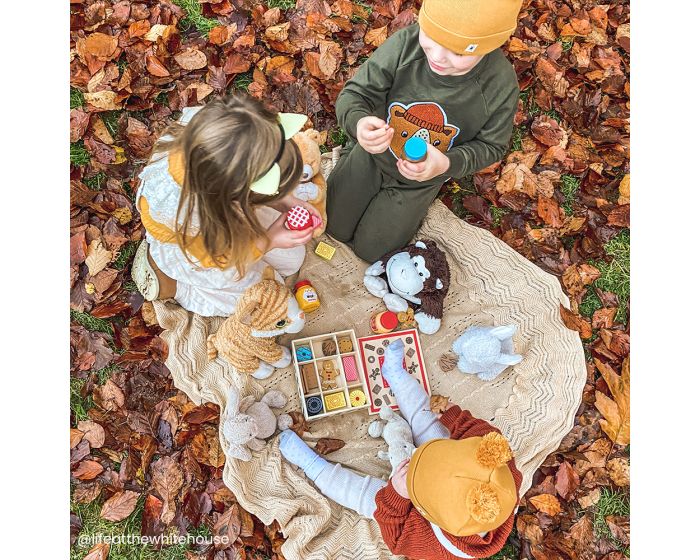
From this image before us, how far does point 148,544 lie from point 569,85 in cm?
239

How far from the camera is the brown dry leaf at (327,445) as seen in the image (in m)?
1.96

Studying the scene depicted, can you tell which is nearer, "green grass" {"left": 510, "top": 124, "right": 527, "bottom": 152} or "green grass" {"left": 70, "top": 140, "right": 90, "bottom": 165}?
"green grass" {"left": 70, "top": 140, "right": 90, "bottom": 165}

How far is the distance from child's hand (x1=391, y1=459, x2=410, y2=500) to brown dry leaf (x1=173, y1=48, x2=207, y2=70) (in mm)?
1681

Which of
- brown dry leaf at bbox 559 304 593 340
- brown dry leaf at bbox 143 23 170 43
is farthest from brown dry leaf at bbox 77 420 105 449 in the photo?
brown dry leaf at bbox 559 304 593 340

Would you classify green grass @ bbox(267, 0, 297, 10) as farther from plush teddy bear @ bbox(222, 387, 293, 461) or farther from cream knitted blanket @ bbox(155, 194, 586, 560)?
plush teddy bear @ bbox(222, 387, 293, 461)

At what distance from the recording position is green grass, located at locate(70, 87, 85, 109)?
6.96 ft

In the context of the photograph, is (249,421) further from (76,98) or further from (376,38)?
(376,38)

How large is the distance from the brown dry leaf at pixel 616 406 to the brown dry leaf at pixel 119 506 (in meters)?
1.71

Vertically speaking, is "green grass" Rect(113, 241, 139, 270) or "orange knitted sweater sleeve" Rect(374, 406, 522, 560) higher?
"green grass" Rect(113, 241, 139, 270)

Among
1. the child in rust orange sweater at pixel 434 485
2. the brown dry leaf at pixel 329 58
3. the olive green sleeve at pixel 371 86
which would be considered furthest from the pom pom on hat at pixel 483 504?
the brown dry leaf at pixel 329 58

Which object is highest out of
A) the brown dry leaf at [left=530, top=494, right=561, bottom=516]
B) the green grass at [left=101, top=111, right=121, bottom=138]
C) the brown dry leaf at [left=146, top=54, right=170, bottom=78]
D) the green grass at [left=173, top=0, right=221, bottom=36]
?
the green grass at [left=173, top=0, right=221, bottom=36]

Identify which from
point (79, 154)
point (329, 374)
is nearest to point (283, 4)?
point (79, 154)

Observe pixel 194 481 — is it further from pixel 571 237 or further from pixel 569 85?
pixel 569 85

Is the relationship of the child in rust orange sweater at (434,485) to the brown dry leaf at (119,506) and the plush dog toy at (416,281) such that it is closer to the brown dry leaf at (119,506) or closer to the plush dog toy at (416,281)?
the plush dog toy at (416,281)
